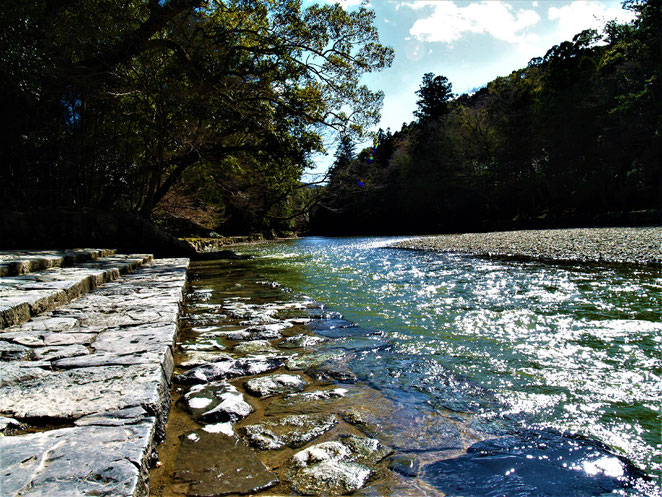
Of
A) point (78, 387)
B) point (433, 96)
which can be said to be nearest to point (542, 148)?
point (433, 96)

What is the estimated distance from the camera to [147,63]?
28.2 feet

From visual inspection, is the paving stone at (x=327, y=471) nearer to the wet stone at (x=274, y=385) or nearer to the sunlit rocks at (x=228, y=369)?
the wet stone at (x=274, y=385)

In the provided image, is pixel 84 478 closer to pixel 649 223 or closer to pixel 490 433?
pixel 490 433

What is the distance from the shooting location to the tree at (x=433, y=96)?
44219mm

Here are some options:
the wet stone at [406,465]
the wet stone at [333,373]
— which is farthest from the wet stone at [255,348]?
the wet stone at [406,465]

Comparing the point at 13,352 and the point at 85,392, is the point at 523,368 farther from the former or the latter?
the point at 13,352

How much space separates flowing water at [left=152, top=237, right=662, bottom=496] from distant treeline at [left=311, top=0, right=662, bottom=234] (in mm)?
9490

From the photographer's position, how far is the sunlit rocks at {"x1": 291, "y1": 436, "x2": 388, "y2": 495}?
1302 millimetres

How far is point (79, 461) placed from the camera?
3.48 feet

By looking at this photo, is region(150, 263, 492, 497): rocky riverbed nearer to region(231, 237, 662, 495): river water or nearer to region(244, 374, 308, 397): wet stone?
region(244, 374, 308, 397): wet stone

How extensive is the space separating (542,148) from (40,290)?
31748 millimetres

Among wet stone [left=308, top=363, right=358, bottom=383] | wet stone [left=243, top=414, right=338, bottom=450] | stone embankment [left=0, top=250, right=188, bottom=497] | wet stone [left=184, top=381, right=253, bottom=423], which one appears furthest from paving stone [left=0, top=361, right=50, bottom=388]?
wet stone [left=308, top=363, right=358, bottom=383]

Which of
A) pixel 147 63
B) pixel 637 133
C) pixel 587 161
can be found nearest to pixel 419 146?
pixel 587 161

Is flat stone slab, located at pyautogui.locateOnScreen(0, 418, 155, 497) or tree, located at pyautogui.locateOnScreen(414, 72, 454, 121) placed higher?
tree, located at pyautogui.locateOnScreen(414, 72, 454, 121)
